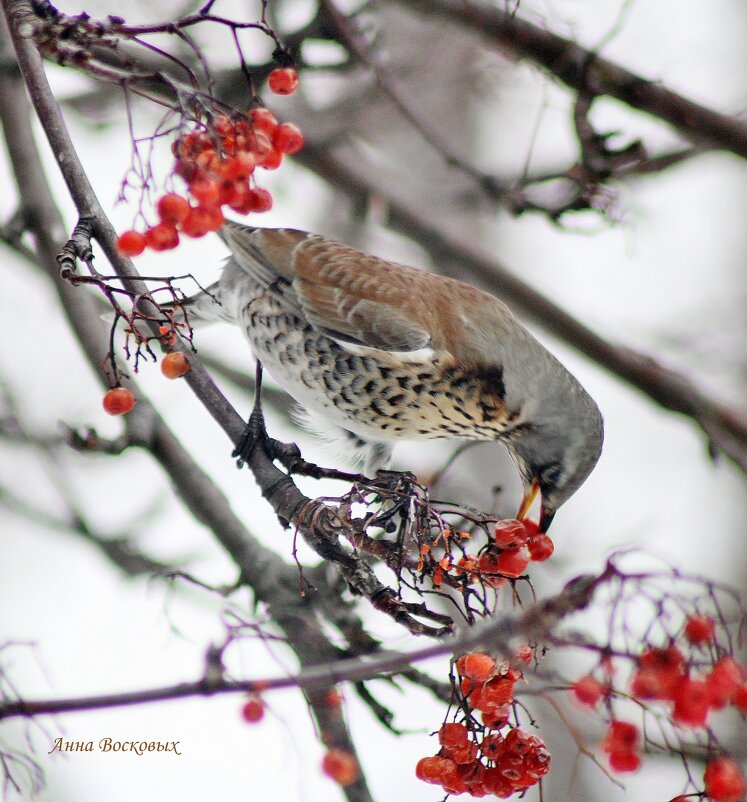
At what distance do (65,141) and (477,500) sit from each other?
2.66 m

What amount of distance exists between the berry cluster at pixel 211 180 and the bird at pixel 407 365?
1.14m

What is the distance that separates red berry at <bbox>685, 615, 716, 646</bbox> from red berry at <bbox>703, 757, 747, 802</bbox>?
20 centimetres

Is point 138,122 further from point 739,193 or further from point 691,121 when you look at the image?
point 739,193

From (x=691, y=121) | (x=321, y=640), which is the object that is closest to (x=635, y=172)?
(x=691, y=121)

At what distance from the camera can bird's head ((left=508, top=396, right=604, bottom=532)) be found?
3.01 meters

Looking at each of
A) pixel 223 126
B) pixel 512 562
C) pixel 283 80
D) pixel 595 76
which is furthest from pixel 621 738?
pixel 595 76

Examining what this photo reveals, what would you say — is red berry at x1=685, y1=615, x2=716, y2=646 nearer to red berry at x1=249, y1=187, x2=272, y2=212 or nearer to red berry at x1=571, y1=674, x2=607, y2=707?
red berry at x1=571, y1=674, x2=607, y2=707

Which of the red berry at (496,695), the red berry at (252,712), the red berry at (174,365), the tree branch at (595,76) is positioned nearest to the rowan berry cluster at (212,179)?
the red berry at (174,365)

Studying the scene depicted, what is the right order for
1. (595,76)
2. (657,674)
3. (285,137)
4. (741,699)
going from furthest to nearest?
(595,76)
(285,137)
(741,699)
(657,674)

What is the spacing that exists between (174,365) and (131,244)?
0.30 m

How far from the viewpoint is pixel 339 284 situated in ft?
11.1

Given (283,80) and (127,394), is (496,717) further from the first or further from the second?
(283,80)

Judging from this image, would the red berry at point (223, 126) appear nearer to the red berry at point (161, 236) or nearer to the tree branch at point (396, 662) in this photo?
the red berry at point (161, 236)

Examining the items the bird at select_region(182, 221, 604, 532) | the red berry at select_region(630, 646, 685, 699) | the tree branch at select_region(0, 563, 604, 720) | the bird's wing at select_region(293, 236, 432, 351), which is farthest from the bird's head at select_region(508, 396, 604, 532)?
the tree branch at select_region(0, 563, 604, 720)
